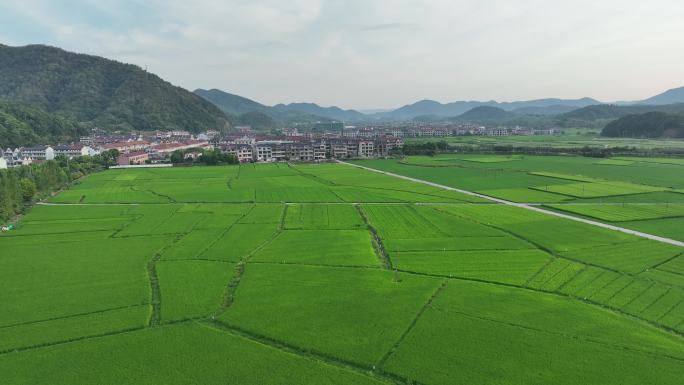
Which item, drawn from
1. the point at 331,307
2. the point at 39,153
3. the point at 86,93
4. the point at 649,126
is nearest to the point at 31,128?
the point at 39,153

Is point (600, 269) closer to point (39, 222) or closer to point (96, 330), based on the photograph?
point (96, 330)

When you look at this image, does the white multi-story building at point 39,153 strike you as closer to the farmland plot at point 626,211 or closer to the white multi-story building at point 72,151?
the white multi-story building at point 72,151

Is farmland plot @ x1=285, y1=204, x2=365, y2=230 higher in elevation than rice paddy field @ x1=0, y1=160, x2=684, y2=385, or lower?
higher

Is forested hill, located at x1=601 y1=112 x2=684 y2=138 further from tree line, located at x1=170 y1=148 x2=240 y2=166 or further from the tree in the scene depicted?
the tree

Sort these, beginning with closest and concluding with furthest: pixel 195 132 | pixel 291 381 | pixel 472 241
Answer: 1. pixel 291 381
2. pixel 472 241
3. pixel 195 132

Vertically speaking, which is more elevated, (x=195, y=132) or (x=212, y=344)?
(x=195, y=132)

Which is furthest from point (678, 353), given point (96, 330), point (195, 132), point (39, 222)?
point (195, 132)

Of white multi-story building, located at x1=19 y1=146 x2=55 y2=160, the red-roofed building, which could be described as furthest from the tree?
white multi-story building, located at x1=19 y1=146 x2=55 y2=160
